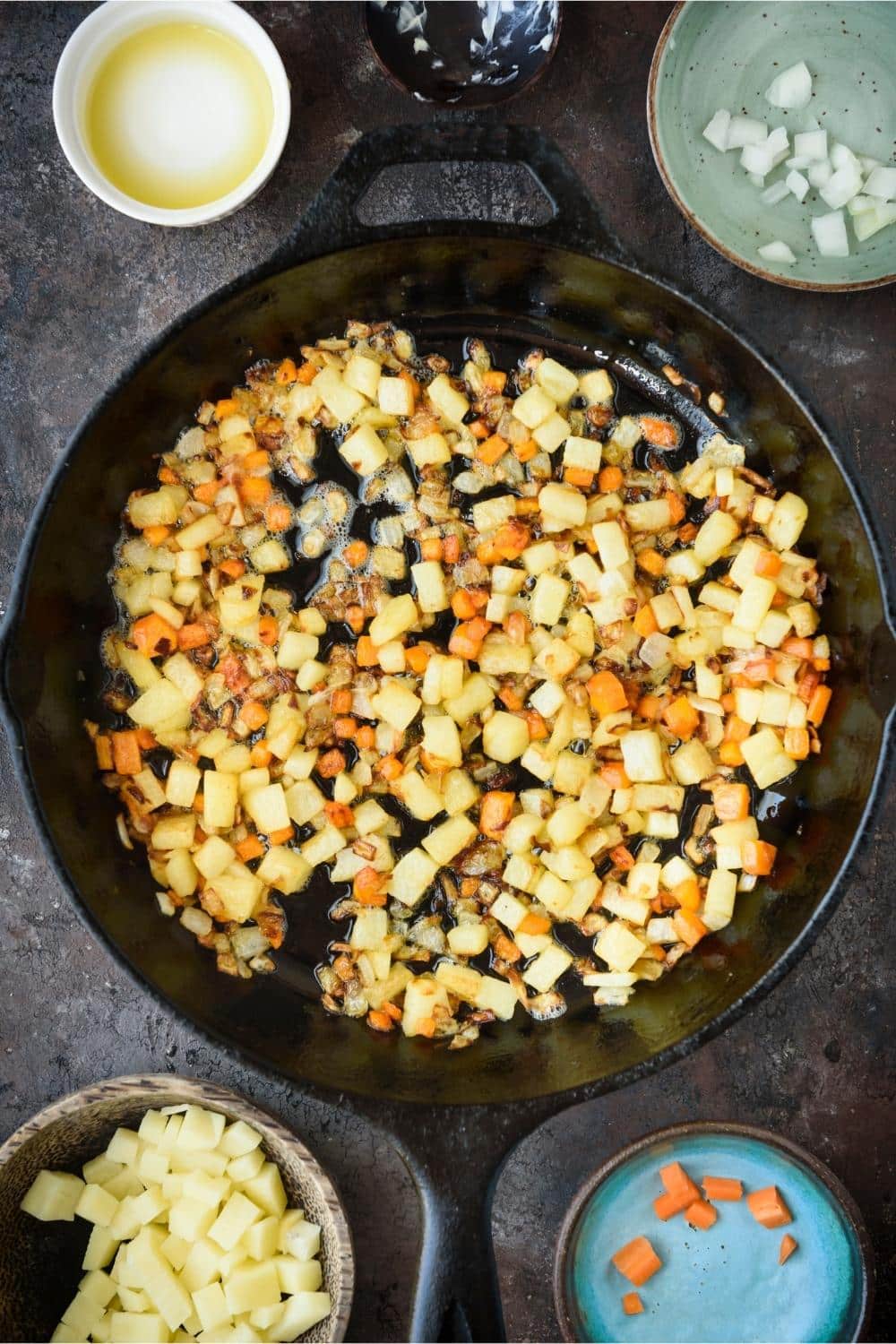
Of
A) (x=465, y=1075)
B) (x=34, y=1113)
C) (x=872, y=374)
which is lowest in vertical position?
(x=34, y=1113)

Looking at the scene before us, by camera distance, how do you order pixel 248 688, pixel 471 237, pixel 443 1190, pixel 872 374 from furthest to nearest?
1. pixel 872 374
2. pixel 248 688
3. pixel 471 237
4. pixel 443 1190

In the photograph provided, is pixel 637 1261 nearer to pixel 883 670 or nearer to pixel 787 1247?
pixel 787 1247

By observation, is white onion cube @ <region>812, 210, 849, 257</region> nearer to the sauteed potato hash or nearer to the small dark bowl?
the sauteed potato hash

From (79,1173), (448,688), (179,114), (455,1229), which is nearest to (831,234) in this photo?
(448,688)

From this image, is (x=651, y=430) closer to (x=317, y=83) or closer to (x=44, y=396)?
(x=317, y=83)

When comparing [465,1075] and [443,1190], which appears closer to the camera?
[443,1190]

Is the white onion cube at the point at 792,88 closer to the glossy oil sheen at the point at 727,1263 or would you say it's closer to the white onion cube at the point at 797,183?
the white onion cube at the point at 797,183

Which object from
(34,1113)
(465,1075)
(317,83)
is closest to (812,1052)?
(465,1075)
